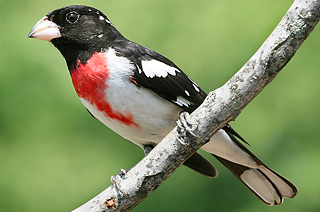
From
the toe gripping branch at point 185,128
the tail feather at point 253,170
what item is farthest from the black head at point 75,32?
the tail feather at point 253,170

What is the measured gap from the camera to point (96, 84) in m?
2.48

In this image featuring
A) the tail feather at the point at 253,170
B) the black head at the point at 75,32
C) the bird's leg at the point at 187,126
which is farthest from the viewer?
the tail feather at the point at 253,170

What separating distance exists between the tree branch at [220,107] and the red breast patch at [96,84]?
0.98ft

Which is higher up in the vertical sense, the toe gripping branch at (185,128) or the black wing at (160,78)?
the black wing at (160,78)

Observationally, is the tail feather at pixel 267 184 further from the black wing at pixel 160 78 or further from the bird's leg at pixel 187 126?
the bird's leg at pixel 187 126

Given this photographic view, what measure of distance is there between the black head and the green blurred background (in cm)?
80

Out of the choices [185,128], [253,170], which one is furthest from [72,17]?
[253,170]

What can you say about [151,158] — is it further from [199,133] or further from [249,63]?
[249,63]

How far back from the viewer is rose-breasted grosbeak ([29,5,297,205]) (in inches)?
97.3

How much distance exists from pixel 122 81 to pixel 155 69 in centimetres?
17

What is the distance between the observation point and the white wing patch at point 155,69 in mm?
2494

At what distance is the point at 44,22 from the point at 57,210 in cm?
135

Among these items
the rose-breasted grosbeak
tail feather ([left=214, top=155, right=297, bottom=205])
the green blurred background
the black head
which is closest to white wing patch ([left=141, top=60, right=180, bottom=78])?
the rose-breasted grosbeak

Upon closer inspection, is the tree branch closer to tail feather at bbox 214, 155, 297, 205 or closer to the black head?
the black head
